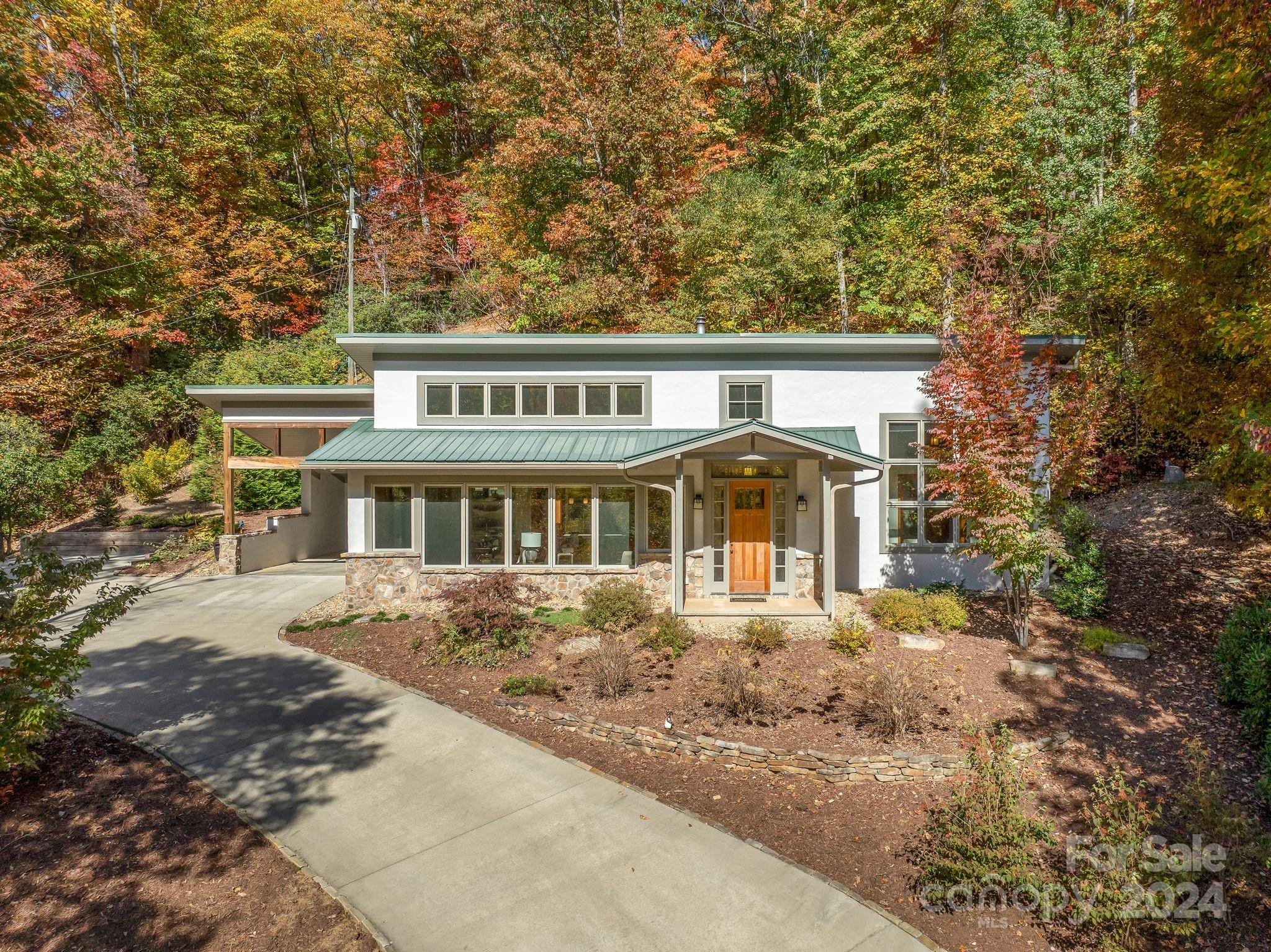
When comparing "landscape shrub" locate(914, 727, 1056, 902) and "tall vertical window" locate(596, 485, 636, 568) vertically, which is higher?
"tall vertical window" locate(596, 485, 636, 568)

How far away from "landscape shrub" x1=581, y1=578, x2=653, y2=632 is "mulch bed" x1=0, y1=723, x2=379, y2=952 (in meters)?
5.50

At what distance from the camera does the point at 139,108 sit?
22000 mm

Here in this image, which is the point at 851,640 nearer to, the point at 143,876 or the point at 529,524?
the point at 529,524

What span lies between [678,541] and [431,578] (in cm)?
498

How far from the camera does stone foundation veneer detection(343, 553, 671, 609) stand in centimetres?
1125

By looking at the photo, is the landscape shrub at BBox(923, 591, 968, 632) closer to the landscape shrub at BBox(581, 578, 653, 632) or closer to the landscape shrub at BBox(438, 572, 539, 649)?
the landscape shrub at BBox(581, 578, 653, 632)

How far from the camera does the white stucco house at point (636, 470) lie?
443 inches

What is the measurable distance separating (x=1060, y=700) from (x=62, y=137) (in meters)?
29.9

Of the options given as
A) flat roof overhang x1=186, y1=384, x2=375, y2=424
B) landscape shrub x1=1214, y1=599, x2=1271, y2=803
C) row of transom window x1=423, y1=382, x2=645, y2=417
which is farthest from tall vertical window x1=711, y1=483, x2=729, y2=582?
flat roof overhang x1=186, y1=384, x2=375, y2=424

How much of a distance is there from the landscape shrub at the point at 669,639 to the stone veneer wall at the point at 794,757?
82.5 inches

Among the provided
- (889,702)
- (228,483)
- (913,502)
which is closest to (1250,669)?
(889,702)

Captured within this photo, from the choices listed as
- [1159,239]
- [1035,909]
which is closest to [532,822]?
[1035,909]

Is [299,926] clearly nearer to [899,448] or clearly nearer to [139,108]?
Result: [899,448]

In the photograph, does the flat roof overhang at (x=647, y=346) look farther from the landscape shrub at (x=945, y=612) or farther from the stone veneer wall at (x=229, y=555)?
the stone veneer wall at (x=229, y=555)
